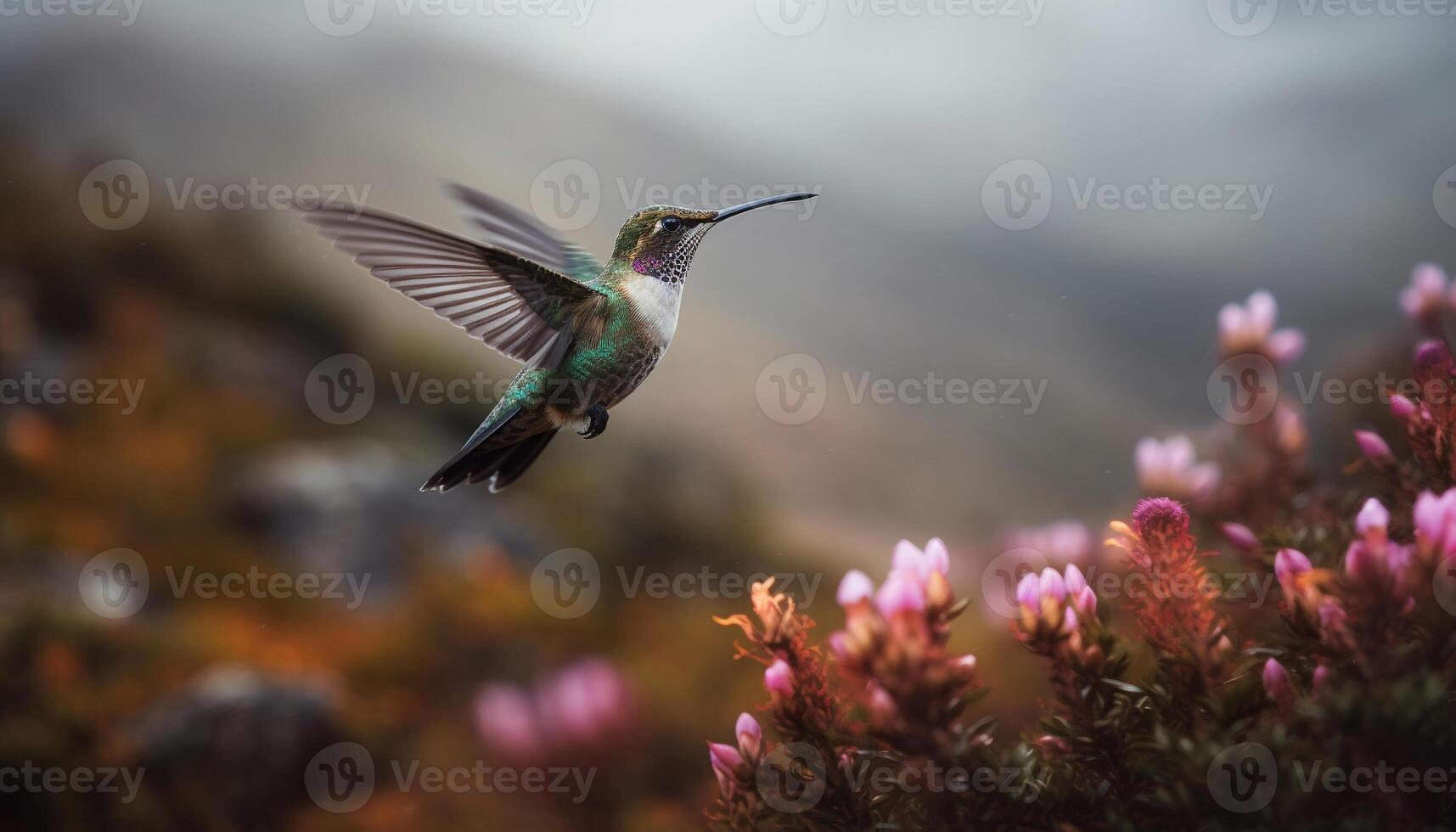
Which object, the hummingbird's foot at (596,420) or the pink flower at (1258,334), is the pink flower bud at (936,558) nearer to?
the hummingbird's foot at (596,420)

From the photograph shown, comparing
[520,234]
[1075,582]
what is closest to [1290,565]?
[1075,582]

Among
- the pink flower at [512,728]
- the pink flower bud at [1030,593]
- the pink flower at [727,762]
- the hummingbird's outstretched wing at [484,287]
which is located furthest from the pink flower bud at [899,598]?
the pink flower at [512,728]

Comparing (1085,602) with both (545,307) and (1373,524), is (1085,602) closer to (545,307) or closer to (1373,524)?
(1373,524)

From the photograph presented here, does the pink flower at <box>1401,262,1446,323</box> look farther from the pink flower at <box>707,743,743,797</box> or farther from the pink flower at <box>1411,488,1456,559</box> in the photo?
the pink flower at <box>707,743,743,797</box>

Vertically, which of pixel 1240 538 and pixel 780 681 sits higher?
pixel 1240 538

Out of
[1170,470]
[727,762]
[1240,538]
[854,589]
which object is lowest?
[727,762]
